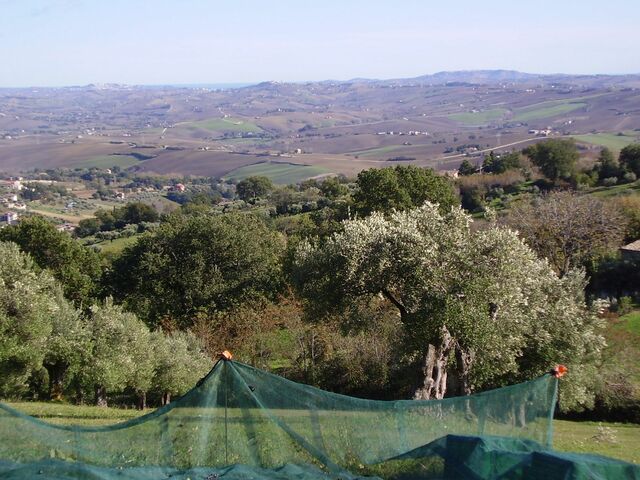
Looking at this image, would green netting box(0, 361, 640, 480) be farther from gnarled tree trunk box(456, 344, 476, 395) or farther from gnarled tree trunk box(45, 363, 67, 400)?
gnarled tree trunk box(45, 363, 67, 400)

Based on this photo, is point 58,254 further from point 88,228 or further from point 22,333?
point 88,228

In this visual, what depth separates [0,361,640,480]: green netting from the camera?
9.88m

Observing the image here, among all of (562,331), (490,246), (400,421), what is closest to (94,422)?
(400,421)

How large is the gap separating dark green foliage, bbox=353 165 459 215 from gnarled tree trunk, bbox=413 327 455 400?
24.8m

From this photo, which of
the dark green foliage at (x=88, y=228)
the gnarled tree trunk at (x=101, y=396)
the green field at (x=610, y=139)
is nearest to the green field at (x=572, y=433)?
the gnarled tree trunk at (x=101, y=396)

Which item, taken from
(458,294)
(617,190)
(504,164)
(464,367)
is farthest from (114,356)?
(504,164)

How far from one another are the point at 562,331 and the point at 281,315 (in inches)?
645

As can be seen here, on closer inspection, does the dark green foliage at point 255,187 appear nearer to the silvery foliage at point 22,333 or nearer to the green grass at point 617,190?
the green grass at point 617,190

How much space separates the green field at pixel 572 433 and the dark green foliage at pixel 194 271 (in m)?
17.6

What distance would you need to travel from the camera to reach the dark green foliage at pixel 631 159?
68438mm

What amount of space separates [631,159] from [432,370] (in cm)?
5952

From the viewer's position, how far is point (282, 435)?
10.5 meters

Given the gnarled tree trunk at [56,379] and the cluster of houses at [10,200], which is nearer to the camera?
the gnarled tree trunk at [56,379]

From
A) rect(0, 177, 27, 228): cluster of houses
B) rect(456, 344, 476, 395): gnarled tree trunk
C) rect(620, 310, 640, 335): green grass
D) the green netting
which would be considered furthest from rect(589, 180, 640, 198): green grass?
rect(0, 177, 27, 228): cluster of houses
